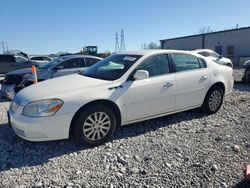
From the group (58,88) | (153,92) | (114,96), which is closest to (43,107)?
(58,88)

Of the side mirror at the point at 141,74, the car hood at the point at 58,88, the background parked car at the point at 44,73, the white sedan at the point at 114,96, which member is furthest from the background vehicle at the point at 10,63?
the side mirror at the point at 141,74

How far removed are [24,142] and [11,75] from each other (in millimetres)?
4438

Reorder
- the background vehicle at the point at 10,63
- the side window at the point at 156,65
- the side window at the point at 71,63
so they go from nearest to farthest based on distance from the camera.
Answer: the side window at the point at 156,65 < the side window at the point at 71,63 < the background vehicle at the point at 10,63

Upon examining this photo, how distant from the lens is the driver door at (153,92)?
433 centimetres

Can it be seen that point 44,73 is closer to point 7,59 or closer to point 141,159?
point 141,159

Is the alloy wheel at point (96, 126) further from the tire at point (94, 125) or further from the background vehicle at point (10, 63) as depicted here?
the background vehicle at point (10, 63)

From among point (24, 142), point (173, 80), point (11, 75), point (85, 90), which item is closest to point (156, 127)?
point (173, 80)

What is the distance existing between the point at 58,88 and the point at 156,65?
1.87 m

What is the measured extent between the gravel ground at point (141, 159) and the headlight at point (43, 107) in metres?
0.64

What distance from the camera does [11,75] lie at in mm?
7957

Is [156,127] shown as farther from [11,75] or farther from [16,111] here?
[11,75]

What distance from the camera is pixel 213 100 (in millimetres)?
5590

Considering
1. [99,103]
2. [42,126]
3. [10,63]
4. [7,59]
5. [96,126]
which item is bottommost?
[96,126]

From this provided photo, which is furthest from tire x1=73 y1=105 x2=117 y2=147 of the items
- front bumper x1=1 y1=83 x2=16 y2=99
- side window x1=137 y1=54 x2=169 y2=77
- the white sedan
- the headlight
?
front bumper x1=1 y1=83 x2=16 y2=99
